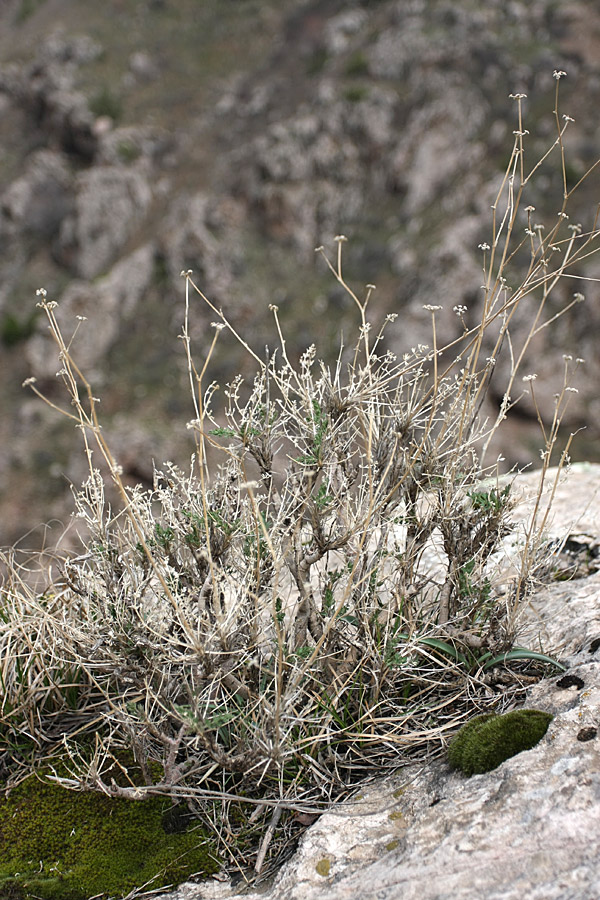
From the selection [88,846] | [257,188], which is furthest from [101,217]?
[88,846]

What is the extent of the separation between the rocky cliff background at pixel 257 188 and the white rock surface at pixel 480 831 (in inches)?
702

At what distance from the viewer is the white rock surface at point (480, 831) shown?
1345 mm

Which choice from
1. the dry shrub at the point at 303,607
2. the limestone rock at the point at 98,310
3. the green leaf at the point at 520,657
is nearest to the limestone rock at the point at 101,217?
the limestone rock at the point at 98,310

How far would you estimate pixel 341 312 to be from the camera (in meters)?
23.6

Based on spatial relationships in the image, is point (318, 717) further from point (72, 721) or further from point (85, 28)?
point (85, 28)

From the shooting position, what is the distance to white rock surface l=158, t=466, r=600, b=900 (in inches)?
52.9

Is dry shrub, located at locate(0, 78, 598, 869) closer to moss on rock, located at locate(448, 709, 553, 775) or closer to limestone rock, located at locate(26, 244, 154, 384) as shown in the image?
moss on rock, located at locate(448, 709, 553, 775)

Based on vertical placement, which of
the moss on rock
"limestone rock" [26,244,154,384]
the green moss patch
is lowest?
"limestone rock" [26,244,154,384]

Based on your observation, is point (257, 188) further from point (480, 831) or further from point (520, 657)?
point (480, 831)

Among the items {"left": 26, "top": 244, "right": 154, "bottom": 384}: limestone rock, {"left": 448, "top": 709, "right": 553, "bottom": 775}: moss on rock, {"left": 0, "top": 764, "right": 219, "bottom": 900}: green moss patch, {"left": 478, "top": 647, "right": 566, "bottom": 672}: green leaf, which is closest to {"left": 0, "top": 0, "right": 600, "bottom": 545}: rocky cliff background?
{"left": 26, "top": 244, "right": 154, "bottom": 384}: limestone rock

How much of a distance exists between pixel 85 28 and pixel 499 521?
42.7 m

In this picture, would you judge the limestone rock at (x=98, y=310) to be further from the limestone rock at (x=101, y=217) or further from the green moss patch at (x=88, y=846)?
the green moss patch at (x=88, y=846)

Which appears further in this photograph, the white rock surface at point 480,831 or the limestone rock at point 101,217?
the limestone rock at point 101,217

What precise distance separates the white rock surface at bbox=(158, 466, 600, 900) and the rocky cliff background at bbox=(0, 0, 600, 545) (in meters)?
17.8
